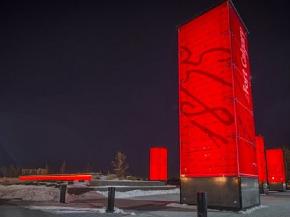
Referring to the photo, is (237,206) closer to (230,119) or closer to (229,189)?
(229,189)

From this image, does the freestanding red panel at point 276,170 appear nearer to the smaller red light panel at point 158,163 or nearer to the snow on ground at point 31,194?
the smaller red light panel at point 158,163

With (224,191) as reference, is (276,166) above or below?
above

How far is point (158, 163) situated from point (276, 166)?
15.8 metres

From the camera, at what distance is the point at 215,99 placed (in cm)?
1809

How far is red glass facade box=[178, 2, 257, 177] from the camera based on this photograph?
56.6ft

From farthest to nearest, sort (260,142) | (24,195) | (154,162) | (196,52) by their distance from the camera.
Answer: (154,162) < (260,142) < (24,195) < (196,52)

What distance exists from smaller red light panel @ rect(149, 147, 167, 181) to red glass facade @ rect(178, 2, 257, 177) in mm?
28396

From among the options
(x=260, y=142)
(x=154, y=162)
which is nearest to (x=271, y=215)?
(x=260, y=142)

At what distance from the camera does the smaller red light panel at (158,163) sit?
1874 inches

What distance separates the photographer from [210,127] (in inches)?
711

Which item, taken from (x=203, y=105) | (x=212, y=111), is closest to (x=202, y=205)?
(x=212, y=111)

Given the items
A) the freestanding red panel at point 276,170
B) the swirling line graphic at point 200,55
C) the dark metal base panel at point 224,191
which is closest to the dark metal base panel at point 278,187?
the freestanding red panel at point 276,170

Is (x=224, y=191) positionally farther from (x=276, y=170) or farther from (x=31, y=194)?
(x=276, y=170)

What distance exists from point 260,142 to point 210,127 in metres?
27.4
